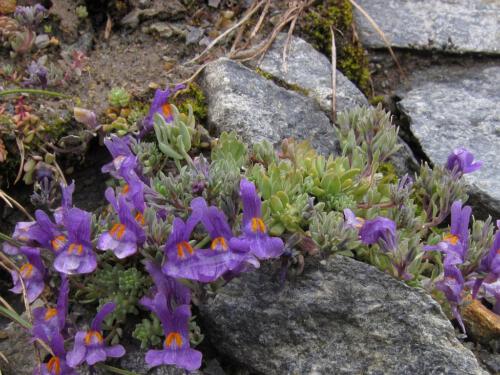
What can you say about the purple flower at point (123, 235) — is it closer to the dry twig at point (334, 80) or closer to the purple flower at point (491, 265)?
the purple flower at point (491, 265)

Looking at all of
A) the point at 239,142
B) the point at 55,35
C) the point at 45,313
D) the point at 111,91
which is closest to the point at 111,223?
the point at 45,313

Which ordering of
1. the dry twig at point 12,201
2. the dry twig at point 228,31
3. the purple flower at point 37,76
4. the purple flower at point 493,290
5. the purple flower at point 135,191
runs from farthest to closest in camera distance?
the dry twig at point 228,31, the purple flower at point 37,76, the dry twig at point 12,201, the purple flower at point 493,290, the purple flower at point 135,191

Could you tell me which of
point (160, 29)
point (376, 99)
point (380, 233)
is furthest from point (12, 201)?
point (376, 99)

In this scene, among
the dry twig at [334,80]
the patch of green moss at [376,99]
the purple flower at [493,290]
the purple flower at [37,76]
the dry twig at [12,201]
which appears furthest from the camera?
the patch of green moss at [376,99]

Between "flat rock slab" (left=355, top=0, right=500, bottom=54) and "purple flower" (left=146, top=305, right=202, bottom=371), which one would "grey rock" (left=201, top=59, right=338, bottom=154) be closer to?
Result: "flat rock slab" (left=355, top=0, right=500, bottom=54)

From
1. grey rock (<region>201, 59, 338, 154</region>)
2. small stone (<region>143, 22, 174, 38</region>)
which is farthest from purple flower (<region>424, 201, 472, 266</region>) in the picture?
small stone (<region>143, 22, 174, 38</region>)

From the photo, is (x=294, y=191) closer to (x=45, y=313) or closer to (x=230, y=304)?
(x=230, y=304)

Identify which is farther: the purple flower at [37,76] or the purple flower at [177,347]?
the purple flower at [37,76]

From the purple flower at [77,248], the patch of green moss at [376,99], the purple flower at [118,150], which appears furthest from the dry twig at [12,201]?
the patch of green moss at [376,99]
